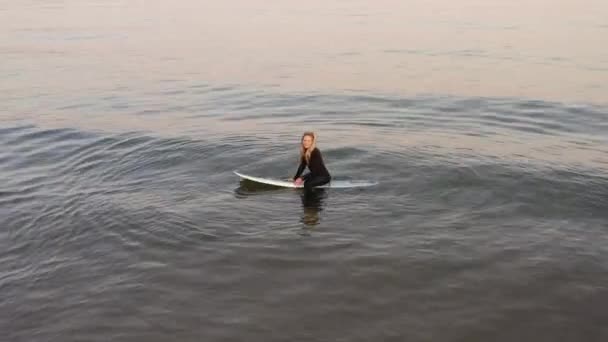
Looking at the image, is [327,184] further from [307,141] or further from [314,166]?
[307,141]

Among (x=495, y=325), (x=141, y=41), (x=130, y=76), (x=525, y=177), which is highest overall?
(x=141, y=41)

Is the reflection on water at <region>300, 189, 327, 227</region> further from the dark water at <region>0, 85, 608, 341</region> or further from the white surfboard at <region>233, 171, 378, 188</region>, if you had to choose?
the white surfboard at <region>233, 171, 378, 188</region>

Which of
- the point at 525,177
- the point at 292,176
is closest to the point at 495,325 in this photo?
the point at 525,177

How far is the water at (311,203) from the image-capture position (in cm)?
865

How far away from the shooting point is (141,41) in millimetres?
41406

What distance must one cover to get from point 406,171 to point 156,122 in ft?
34.2

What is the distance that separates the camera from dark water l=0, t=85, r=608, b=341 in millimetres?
8492

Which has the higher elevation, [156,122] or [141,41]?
[141,41]

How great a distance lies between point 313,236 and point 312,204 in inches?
70.1

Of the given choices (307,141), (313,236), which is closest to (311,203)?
(307,141)

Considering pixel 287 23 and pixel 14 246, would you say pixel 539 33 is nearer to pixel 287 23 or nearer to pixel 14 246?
pixel 287 23

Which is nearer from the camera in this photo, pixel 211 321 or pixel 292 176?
pixel 211 321

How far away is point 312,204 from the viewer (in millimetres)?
12922

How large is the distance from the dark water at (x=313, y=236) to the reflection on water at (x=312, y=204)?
2.3 inches
